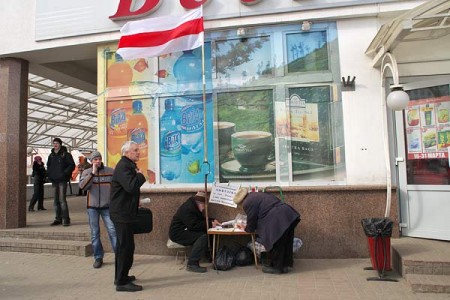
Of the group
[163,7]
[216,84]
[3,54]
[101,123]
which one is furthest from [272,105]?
[3,54]

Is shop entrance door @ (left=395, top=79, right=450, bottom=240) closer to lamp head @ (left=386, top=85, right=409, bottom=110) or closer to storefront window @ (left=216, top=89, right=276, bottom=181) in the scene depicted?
lamp head @ (left=386, top=85, right=409, bottom=110)

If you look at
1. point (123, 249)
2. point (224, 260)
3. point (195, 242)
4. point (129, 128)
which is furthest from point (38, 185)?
point (224, 260)

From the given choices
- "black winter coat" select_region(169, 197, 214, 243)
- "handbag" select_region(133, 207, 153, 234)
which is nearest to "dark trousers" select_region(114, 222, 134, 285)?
"handbag" select_region(133, 207, 153, 234)

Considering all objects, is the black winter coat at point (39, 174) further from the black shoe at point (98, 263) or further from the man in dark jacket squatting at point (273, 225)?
the man in dark jacket squatting at point (273, 225)

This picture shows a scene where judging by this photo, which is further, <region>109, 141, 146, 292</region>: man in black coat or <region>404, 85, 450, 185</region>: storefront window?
<region>404, 85, 450, 185</region>: storefront window

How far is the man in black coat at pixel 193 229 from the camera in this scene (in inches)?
223

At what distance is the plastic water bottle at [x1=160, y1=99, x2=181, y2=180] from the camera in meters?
6.78

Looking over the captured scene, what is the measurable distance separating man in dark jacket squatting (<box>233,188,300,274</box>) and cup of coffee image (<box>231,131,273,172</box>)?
1.03m

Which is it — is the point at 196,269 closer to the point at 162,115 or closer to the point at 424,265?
the point at 162,115

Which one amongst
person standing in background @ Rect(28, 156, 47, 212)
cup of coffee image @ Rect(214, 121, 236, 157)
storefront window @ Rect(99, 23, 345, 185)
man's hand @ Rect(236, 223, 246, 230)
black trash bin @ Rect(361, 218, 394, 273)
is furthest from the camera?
person standing in background @ Rect(28, 156, 47, 212)

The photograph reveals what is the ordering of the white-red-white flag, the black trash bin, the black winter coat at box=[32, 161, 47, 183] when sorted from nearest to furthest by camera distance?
the black trash bin, the white-red-white flag, the black winter coat at box=[32, 161, 47, 183]

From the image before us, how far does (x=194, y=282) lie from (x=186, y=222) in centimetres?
92

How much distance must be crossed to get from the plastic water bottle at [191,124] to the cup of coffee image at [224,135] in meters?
0.30

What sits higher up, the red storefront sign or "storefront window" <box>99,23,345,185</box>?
the red storefront sign
